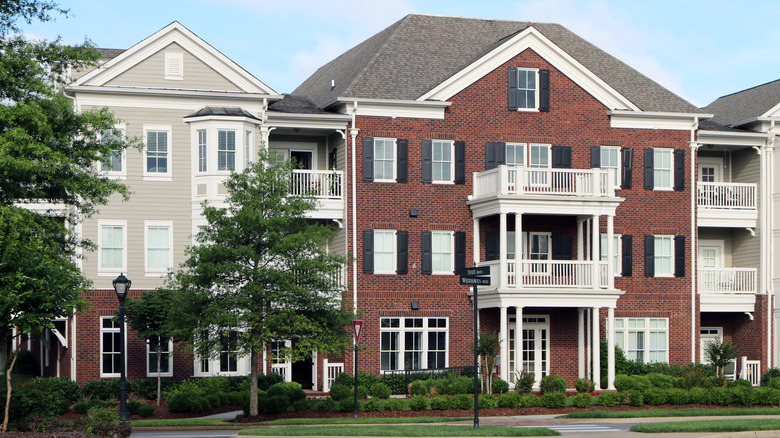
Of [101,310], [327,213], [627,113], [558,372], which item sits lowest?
[558,372]

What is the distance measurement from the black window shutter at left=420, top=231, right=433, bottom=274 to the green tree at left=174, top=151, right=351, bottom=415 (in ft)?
27.5

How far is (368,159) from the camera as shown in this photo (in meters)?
38.4

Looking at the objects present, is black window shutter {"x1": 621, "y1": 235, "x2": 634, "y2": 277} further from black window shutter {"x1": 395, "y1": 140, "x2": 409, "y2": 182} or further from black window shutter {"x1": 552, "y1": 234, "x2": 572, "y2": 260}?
black window shutter {"x1": 395, "y1": 140, "x2": 409, "y2": 182}

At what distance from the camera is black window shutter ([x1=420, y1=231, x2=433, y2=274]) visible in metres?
38.8

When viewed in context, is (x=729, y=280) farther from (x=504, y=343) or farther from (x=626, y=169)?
(x=504, y=343)

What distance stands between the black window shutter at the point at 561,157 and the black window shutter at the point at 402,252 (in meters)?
6.27

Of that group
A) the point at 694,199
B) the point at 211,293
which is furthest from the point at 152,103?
the point at 694,199

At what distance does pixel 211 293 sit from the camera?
3005cm

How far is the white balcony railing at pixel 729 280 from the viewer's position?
42.2 metres

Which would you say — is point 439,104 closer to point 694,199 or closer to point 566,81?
point 566,81

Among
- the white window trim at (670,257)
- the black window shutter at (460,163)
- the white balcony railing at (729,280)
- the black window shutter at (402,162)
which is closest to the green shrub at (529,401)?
the black window shutter at (460,163)

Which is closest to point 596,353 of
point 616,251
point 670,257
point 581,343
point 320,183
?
point 581,343

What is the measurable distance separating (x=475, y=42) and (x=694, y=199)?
10464 mm

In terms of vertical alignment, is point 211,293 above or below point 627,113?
below
